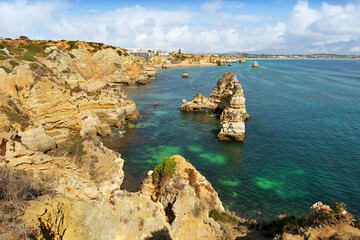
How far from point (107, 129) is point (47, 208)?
33924 millimetres

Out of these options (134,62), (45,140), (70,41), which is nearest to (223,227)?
(45,140)

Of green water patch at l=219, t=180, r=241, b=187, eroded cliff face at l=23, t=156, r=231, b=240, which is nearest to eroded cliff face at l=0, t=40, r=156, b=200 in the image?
eroded cliff face at l=23, t=156, r=231, b=240

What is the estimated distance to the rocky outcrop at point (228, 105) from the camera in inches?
1555

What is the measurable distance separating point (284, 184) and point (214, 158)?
1069 centimetres

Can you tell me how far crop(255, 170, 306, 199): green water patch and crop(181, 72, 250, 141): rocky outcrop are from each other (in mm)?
11435

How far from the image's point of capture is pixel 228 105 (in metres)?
54.2

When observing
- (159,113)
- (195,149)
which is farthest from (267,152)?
(159,113)

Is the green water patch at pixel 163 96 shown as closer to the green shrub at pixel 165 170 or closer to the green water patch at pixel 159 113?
the green water patch at pixel 159 113

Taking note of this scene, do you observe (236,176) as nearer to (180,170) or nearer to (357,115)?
(180,170)

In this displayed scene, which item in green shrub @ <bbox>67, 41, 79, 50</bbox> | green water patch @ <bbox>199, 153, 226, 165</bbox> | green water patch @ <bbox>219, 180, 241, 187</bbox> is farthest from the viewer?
green shrub @ <bbox>67, 41, 79, 50</bbox>

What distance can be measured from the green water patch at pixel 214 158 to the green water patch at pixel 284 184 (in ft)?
20.2

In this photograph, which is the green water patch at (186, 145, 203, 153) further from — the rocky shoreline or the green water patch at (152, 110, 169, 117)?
the green water patch at (152, 110, 169, 117)

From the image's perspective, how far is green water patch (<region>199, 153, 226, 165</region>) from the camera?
3309 centimetres

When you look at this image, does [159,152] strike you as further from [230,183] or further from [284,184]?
[284,184]
